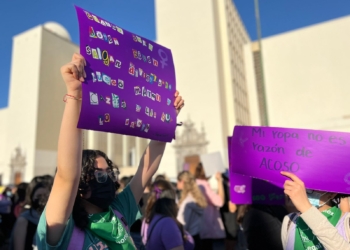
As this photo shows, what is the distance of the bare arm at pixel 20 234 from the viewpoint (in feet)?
8.53

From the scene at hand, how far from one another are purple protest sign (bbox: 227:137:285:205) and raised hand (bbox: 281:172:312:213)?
0.93 meters

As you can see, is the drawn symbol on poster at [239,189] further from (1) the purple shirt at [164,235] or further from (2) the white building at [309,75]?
(2) the white building at [309,75]

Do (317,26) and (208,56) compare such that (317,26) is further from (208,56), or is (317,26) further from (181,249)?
(181,249)

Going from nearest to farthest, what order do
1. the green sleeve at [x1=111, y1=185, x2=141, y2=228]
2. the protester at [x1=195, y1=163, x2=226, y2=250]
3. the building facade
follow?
the green sleeve at [x1=111, y1=185, x2=141, y2=228] < the protester at [x1=195, y1=163, x2=226, y2=250] < the building facade

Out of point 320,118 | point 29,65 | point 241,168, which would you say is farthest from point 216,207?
point 29,65

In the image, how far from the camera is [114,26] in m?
1.65

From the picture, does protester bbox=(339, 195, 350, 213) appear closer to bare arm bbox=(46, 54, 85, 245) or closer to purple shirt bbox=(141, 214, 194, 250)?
purple shirt bbox=(141, 214, 194, 250)

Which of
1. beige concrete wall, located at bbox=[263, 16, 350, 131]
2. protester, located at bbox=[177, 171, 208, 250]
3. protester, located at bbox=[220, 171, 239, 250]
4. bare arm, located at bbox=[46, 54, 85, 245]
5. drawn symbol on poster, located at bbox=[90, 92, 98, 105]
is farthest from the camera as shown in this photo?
→ beige concrete wall, located at bbox=[263, 16, 350, 131]

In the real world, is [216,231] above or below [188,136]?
below

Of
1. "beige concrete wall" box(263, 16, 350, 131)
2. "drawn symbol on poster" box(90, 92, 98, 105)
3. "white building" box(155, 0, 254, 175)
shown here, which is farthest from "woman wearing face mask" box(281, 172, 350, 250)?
"beige concrete wall" box(263, 16, 350, 131)

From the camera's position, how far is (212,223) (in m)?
4.52

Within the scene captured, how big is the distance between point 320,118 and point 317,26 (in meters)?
7.74

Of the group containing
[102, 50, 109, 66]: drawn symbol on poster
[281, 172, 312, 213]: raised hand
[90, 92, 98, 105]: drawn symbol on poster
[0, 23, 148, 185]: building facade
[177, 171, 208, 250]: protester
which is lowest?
[177, 171, 208, 250]: protester

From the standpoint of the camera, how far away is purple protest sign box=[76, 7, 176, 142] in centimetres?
139
